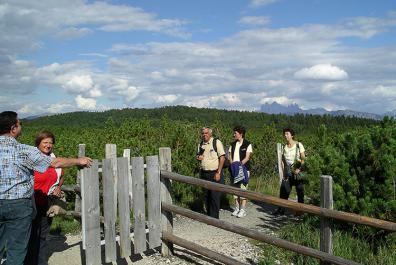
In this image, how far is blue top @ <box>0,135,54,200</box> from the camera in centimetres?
408

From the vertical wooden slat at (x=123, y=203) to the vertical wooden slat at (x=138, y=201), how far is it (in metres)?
0.15

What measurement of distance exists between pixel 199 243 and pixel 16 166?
3.72 meters

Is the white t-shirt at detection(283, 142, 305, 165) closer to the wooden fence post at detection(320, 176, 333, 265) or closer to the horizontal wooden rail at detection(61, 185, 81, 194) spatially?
the horizontal wooden rail at detection(61, 185, 81, 194)

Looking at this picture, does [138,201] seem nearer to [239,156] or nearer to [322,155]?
[322,155]

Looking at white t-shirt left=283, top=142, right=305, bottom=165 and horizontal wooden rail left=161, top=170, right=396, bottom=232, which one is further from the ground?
white t-shirt left=283, top=142, right=305, bottom=165

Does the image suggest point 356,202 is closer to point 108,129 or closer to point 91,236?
point 91,236

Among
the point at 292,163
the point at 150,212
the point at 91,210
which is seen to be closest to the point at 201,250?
the point at 150,212

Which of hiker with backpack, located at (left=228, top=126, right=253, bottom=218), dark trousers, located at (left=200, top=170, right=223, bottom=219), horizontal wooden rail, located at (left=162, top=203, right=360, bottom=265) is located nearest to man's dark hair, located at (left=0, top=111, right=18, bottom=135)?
horizontal wooden rail, located at (left=162, top=203, right=360, bottom=265)

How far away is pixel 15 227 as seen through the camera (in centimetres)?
417

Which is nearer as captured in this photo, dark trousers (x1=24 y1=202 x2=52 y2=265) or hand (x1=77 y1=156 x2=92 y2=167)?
hand (x1=77 y1=156 x2=92 y2=167)

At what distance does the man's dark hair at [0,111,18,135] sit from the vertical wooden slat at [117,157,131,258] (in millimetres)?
1394

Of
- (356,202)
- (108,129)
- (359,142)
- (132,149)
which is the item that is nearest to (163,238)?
(356,202)

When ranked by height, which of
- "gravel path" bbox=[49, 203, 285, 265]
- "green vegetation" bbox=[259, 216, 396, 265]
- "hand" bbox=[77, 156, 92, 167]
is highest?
"hand" bbox=[77, 156, 92, 167]

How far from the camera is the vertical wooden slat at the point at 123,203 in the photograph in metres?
5.23
